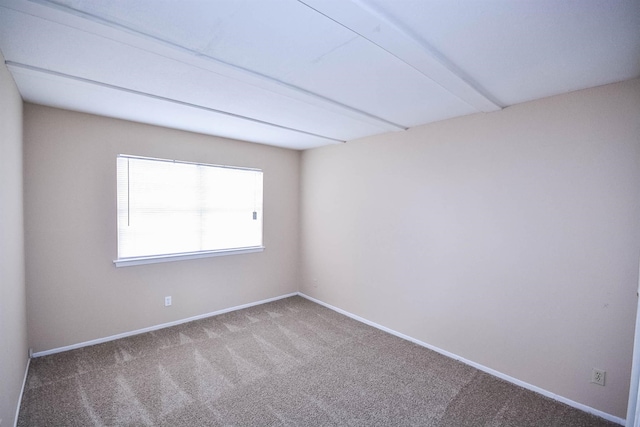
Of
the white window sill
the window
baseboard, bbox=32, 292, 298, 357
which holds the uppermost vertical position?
the window

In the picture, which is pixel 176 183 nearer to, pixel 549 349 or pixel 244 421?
pixel 244 421

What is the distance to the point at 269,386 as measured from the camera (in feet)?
7.91

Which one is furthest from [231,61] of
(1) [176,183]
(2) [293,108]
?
(1) [176,183]

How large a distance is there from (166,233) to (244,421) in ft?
7.62

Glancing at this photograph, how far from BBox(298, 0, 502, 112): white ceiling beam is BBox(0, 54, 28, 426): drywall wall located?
6.61 feet

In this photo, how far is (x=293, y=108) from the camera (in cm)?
264

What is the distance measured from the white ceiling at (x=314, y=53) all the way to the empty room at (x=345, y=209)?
0.02 m

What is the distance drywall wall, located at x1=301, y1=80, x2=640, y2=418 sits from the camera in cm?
205

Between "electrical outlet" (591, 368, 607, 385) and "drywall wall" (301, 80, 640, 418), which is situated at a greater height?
"drywall wall" (301, 80, 640, 418)

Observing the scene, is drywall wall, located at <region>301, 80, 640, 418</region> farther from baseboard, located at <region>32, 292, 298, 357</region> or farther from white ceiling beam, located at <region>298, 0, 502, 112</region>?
baseboard, located at <region>32, 292, 298, 357</region>

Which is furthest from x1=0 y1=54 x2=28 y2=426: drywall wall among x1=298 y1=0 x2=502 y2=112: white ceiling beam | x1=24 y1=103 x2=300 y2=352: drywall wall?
x1=298 y1=0 x2=502 y2=112: white ceiling beam

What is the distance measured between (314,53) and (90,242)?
2.97 meters

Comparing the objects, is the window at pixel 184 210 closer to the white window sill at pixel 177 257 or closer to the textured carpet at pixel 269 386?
the white window sill at pixel 177 257


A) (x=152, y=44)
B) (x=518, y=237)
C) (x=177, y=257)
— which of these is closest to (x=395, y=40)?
(x=152, y=44)
